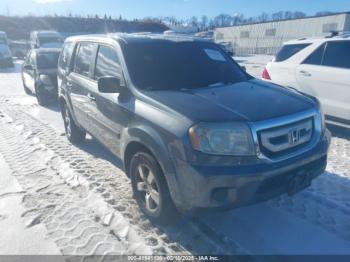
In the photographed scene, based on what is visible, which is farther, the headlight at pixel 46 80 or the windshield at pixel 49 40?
the windshield at pixel 49 40

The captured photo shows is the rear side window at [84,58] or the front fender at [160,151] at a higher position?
the rear side window at [84,58]

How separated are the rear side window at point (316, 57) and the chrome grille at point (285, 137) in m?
3.43

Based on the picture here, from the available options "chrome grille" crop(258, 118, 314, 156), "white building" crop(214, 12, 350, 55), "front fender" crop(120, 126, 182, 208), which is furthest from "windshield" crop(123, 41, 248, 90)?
"white building" crop(214, 12, 350, 55)

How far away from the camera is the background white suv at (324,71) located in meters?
5.54

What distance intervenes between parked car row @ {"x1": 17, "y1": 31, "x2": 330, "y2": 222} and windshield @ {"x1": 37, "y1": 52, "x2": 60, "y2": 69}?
5910 mm

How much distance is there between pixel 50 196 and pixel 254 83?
113 inches

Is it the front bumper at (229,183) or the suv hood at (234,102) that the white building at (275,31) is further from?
the front bumper at (229,183)

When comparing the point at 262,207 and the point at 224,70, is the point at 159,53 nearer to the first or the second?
the point at 224,70

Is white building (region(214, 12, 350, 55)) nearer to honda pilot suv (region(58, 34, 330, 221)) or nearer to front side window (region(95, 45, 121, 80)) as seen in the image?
honda pilot suv (region(58, 34, 330, 221))

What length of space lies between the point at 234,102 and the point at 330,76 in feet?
11.7

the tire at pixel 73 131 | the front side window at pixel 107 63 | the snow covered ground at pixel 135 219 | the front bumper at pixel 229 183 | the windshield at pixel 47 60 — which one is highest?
the front side window at pixel 107 63

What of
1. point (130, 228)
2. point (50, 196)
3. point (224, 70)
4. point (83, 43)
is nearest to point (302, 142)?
point (224, 70)

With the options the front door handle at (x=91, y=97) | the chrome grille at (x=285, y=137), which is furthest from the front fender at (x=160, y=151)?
the front door handle at (x=91, y=97)

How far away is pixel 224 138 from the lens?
264 centimetres
